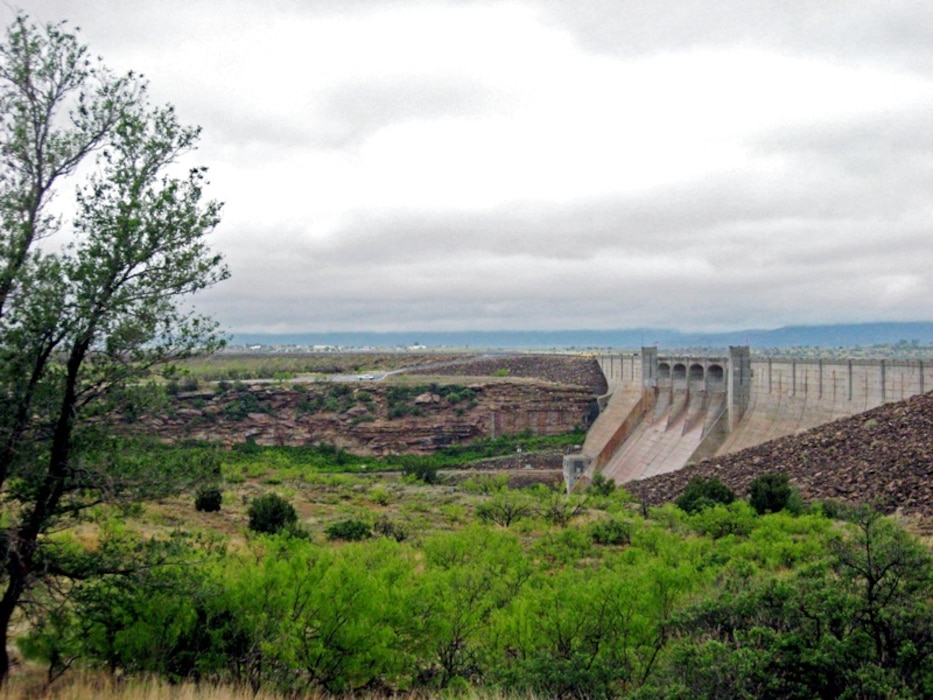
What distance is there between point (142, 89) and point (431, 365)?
244ft

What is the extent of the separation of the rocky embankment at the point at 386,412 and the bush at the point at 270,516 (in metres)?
33.7

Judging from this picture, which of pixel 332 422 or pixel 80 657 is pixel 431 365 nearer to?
pixel 332 422

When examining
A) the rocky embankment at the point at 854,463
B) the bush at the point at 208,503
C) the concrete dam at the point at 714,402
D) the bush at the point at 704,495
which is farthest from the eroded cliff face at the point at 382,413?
the bush at the point at 704,495

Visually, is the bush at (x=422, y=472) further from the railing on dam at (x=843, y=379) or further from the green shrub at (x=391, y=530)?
the railing on dam at (x=843, y=379)

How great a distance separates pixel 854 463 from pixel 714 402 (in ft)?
62.7

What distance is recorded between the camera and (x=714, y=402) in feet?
143

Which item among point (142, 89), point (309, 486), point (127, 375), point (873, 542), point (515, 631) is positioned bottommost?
point (309, 486)

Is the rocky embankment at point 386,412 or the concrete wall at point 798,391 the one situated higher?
the concrete wall at point 798,391

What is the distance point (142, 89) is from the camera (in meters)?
8.16

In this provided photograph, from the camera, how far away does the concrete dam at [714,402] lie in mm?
32000

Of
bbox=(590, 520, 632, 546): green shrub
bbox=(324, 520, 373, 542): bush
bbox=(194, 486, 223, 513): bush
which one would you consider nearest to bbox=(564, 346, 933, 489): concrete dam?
bbox=(590, 520, 632, 546): green shrub

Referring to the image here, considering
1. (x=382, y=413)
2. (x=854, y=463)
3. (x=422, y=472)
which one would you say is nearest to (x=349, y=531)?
(x=854, y=463)

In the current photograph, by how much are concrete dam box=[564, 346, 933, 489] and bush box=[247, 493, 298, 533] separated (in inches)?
947

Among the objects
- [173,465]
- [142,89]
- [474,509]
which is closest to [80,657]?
[173,465]
